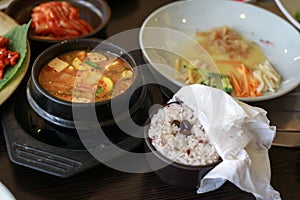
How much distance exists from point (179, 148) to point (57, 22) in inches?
29.1

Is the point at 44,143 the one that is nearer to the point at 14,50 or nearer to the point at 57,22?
the point at 14,50

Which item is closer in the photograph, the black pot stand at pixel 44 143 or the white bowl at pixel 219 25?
the black pot stand at pixel 44 143

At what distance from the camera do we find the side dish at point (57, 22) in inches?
63.4

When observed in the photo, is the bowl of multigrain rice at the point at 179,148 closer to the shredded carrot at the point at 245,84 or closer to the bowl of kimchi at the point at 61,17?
the shredded carrot at the point at 245,84

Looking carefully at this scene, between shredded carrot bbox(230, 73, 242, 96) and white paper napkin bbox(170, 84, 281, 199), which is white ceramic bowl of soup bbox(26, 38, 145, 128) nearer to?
white paper napkin bbox(170, 84, 281, 199)

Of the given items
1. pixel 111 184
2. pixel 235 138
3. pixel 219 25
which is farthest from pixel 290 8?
pixel 111 184

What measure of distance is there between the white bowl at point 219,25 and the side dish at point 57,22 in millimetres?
230

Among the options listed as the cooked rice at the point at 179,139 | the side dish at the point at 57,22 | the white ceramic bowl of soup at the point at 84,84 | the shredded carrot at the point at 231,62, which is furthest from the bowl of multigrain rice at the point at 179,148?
the side dish at the point at 57,22

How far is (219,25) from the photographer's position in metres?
1.78

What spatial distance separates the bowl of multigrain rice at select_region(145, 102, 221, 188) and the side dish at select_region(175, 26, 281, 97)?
0.29 m

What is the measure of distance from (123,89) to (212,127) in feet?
0.99

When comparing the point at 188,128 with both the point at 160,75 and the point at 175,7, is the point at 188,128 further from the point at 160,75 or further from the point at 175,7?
the point at 175,7

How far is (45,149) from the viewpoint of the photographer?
3.92 feet

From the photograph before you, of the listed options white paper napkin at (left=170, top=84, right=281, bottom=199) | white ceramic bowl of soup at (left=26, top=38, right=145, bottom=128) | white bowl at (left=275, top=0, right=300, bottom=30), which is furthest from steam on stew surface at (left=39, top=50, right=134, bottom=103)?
white bowl at (left=275, top=0, right=300, bottom=30)
